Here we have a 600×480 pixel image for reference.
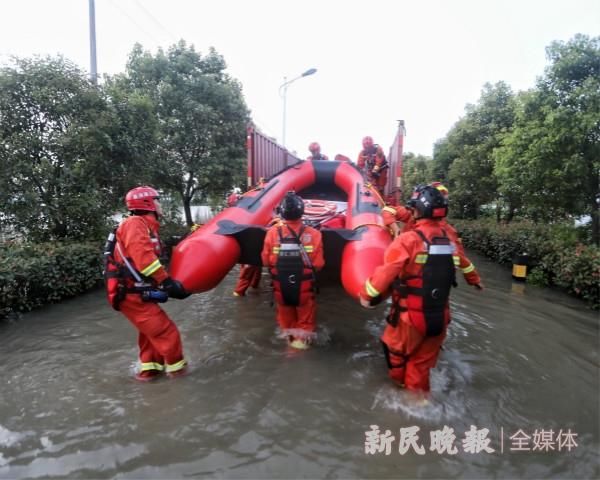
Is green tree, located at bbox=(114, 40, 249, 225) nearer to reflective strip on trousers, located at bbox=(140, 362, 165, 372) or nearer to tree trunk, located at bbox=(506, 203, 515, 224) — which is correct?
reflective strip on trousers, located at bbox=(140, 362, 165, 372)

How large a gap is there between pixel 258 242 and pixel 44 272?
2969 mm

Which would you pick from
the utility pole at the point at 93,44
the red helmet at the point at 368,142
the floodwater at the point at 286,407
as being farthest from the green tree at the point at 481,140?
the utility pole at the point at 93,44

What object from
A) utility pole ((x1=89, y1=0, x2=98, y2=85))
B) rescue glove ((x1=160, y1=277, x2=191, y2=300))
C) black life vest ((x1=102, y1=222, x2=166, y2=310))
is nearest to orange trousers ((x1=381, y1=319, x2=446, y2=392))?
rescue glove ((x1=160, y1=277, x2=191, y2=300))

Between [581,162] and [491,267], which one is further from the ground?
[581,162]

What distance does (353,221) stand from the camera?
12.2ft

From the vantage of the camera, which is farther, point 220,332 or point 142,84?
point 142,84

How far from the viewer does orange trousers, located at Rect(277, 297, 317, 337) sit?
10.2ft

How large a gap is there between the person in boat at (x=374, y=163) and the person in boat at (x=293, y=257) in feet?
10.7

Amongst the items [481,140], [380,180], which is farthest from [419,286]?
[481,140]

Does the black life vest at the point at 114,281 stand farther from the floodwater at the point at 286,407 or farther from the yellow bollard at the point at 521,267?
the yellow bollard at the point at 521,267

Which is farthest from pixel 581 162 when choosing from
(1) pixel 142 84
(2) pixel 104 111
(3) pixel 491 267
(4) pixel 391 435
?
(1) pixel 142 84

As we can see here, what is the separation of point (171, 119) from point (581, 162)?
822 centimetres

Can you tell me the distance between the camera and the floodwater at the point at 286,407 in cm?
197

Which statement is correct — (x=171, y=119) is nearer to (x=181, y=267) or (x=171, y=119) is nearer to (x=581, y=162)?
(x=181, y=267)
